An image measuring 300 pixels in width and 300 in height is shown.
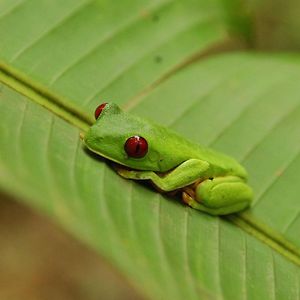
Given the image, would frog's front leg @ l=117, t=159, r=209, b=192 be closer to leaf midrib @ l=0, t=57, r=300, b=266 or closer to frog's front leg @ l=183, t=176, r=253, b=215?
frog's front leg @ l=183, t=176, r=253, b=215

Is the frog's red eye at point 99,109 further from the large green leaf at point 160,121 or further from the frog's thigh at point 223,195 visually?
the frog's thigh at point 223,195

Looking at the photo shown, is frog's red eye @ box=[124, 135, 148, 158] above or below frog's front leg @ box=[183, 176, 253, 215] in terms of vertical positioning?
below

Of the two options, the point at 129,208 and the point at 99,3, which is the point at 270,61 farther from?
the point at 129,208

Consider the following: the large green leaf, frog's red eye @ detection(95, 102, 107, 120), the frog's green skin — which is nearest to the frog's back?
the frog's green skin

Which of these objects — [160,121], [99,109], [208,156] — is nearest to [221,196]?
[208,156]

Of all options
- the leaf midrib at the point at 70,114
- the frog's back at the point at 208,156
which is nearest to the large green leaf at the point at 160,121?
the leaf midrib at the point at 70,114

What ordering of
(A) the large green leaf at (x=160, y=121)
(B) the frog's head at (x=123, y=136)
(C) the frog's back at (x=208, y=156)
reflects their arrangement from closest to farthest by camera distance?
(A) the large green leaf at (x=160, y=121), (B) the frog's head at (x=123, y=136), (C) the frog's back at (x=208, y=156)

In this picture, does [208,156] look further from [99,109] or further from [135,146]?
[99,109]
